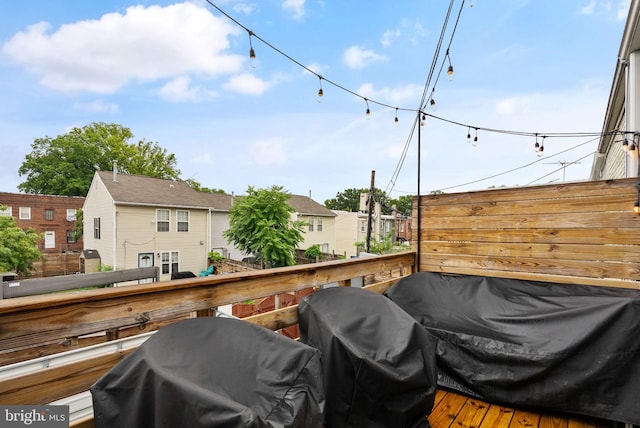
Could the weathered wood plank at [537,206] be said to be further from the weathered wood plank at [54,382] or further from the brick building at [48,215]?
the brick building at [48,215]

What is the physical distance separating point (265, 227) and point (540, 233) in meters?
9.06

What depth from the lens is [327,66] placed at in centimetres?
697

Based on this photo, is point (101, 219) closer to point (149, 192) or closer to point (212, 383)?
point (149, 192)

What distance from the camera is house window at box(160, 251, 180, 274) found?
12.1m

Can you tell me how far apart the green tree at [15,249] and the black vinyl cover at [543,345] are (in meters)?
14.1

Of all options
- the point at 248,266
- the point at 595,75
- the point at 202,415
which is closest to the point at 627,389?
the point at 202,415

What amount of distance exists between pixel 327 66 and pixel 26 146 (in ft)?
43.3

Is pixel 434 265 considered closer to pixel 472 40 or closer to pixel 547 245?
pixel 547 245

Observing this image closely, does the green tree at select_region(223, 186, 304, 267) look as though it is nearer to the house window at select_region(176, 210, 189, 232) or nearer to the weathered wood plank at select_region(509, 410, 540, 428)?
the house window at select_region(176, 210, 189, 232)

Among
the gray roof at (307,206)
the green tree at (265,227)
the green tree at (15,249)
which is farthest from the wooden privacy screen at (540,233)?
the green tree at (15,249)

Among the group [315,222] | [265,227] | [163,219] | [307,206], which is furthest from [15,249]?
[315,222]

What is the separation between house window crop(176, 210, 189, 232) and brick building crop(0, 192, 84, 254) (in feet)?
15.0

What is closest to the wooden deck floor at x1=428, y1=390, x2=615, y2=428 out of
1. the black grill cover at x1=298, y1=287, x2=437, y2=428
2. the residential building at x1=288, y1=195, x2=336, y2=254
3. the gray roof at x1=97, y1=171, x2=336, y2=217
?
the black grill cover at x1=298, y1=287, x2=437, y2=428

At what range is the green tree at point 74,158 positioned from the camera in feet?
31.5
